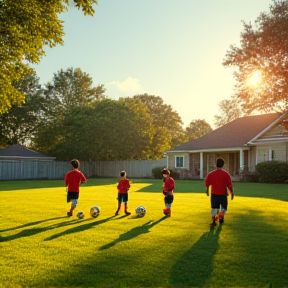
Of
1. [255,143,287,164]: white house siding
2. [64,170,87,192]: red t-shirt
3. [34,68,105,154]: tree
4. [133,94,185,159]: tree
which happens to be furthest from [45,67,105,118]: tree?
[64,170,87,192]: red t-shirt

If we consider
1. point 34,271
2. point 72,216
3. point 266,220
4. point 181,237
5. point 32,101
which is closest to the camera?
point 34,271

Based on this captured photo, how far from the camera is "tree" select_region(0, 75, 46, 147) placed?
5847cm

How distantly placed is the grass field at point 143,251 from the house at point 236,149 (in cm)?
2363

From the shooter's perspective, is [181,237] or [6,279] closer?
[6,279]

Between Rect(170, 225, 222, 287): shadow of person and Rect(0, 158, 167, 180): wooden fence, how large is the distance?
37.0 meters

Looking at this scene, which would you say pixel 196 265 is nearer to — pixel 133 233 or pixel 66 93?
pixel 133 233

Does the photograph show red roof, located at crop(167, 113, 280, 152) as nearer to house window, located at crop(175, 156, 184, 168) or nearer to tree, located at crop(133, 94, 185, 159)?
house window, located at crop(175, 156, 184, 168)

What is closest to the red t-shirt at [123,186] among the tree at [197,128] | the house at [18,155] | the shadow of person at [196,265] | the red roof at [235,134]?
the shadow of person at [196,265]

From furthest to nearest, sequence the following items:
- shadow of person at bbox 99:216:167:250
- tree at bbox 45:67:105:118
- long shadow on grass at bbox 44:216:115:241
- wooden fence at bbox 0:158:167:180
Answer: tree at bbox 45:67:105:118 < wooden fence at bbox 0:158:167:180 < long shadow on grass at bbox 44:216:115:241 < shadow of person at bbox 99:216:167:250

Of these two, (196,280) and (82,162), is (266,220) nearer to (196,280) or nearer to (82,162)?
(196,280)

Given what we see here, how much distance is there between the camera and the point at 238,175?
3659cm

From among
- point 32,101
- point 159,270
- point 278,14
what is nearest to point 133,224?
point 159,270

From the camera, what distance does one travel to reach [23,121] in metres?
59.1

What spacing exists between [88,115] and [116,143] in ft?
16.5
